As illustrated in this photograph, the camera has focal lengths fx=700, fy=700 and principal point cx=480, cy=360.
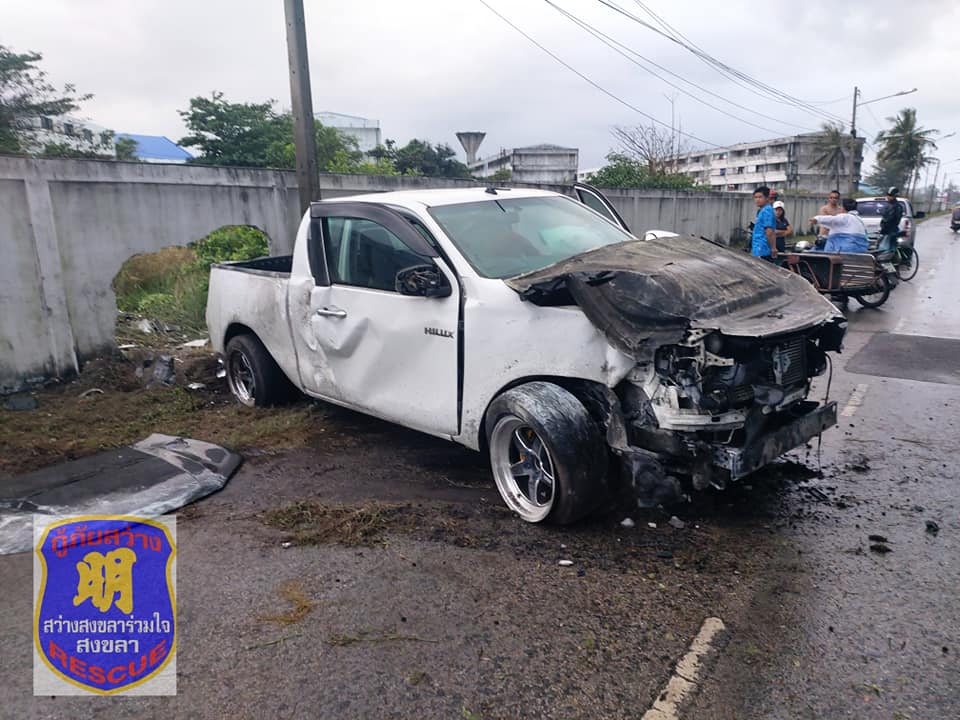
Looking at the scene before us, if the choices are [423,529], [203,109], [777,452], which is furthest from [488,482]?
[203,109]

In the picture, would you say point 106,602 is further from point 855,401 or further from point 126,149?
point 126,149

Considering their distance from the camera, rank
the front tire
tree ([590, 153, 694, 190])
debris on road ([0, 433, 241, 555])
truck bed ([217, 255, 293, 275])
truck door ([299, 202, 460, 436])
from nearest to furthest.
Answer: the front tire → debris on road ([0, 433, 241, 555]) → truck door ([299, 202, 460, 436]) → truck bed ([217, 255, 293, 275]) → tree ([590, 153, 694, 190])

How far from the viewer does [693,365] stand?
11.2 ft

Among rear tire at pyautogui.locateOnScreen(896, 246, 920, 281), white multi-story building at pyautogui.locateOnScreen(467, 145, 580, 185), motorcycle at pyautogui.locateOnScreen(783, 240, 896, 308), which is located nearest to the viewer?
motorcycle at pyautogui.locateOnScreen(783, 240, 896, 308)

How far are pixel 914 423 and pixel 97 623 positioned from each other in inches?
225

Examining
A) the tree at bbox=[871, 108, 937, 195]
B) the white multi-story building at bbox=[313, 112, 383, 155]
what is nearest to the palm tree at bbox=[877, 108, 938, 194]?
the tree at bbox=[871, 108, 937, 195]

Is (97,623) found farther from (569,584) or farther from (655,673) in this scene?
(655,673)

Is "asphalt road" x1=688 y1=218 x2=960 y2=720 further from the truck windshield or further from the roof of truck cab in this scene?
the roof of truck cab

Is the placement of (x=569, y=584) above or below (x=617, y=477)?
below

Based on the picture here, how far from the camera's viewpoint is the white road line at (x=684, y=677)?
246 centimetres

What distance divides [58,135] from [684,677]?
28114mm

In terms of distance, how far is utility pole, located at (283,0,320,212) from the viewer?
777cm

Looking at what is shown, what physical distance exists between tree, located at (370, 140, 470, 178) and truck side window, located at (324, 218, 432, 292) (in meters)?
33.7

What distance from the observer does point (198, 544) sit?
12.5 ft
